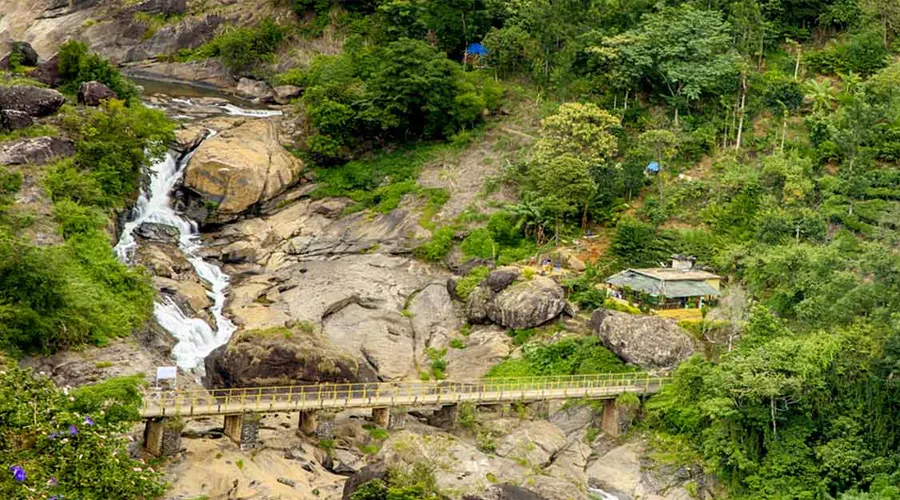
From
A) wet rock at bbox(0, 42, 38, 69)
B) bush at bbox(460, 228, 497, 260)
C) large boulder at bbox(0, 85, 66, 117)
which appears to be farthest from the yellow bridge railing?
wet rock at bbox(0, 42, 38, 69)

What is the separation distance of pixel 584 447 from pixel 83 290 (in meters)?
20.0

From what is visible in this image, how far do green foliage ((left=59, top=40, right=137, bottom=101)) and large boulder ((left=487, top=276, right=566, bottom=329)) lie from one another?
2586cm

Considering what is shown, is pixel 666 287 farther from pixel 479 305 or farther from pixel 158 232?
pixel 158 232

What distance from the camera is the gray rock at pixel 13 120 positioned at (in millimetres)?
60750

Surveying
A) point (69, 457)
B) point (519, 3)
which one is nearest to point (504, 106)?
point (519, 3)

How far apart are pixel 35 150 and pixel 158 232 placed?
22.9 ft

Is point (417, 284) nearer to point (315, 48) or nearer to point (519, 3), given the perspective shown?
Answer: point (519, 3)

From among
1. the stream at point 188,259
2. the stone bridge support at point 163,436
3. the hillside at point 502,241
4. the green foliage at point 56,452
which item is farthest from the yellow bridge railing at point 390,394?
the stream at point 188,259

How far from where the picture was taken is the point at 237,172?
64.6 m

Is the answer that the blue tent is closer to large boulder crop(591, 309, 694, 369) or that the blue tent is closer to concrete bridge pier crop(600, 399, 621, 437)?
large boulder crop(591, 309, 694, 369)

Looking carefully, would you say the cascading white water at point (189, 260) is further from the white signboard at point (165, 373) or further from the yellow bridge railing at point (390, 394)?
the yellow bridge railing at point (390, 394)

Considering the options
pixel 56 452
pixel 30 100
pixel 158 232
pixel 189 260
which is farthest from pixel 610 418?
pixel 30 100

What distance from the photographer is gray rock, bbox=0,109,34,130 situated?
60750 mm

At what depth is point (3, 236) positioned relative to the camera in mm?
46281
